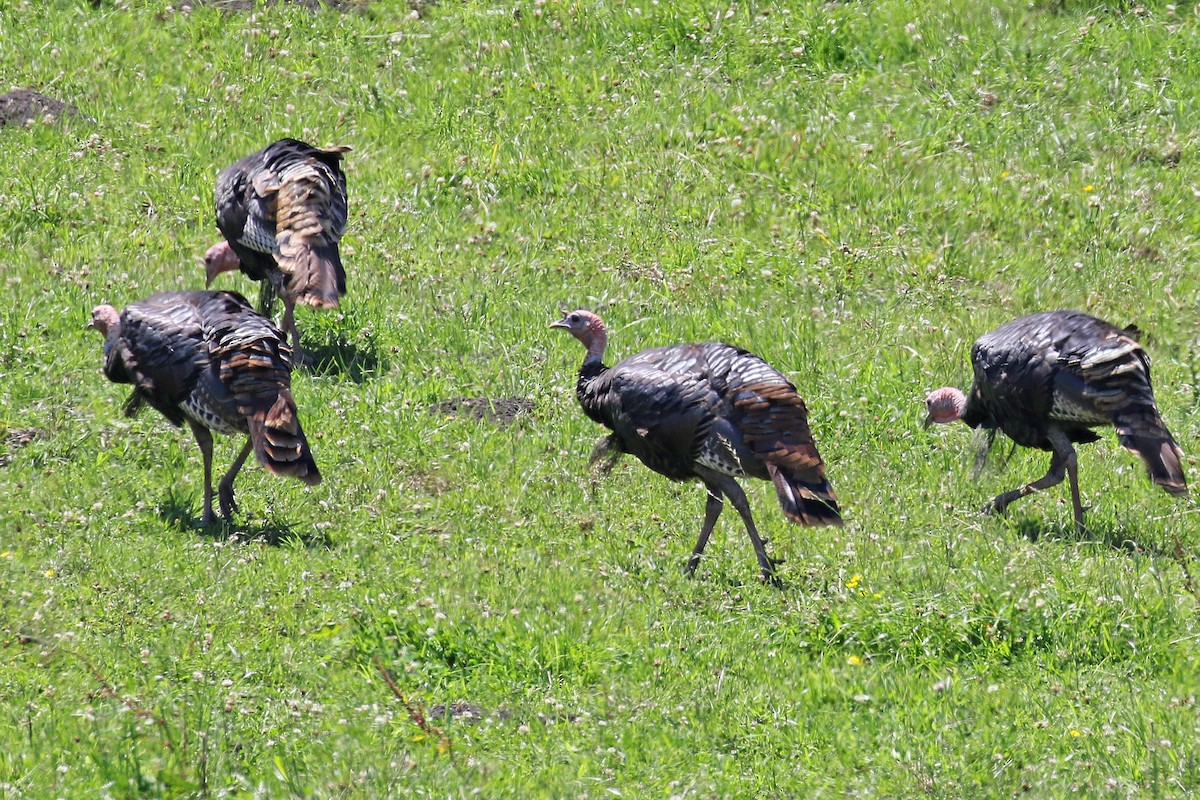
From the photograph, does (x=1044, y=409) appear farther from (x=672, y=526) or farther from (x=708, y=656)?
(x=708, y=656)

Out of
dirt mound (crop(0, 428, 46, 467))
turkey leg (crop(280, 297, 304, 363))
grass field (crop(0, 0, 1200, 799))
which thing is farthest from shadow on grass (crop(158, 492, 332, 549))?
turkey leg (crop(280, 297, 304, 363))

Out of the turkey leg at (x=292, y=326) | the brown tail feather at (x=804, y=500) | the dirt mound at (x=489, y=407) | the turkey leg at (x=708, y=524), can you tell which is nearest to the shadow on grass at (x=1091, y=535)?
the brown tail feather at (x=804, y=500)

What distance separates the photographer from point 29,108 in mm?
14617

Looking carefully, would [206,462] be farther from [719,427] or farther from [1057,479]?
[1057,479]

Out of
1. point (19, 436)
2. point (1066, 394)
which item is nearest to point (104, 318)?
point (19, 436)

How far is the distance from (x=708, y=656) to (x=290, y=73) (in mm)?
9064

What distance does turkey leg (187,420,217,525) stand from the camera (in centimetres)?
927

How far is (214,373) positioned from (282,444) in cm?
65

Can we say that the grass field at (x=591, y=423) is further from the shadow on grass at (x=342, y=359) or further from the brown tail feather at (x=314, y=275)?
the brown tail feather at (x=314, y=275)

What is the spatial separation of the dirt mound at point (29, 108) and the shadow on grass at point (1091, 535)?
8919mm

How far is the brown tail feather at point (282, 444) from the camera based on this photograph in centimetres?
877

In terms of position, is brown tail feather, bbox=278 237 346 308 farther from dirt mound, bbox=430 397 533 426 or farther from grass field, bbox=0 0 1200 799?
dirt mound, bbox=430 397 533 426

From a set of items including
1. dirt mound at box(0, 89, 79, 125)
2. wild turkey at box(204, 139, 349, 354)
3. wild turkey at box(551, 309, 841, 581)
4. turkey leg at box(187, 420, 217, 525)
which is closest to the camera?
wild turkey at box(551, 309, 841, 581)

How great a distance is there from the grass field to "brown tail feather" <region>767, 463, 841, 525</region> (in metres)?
0.32
